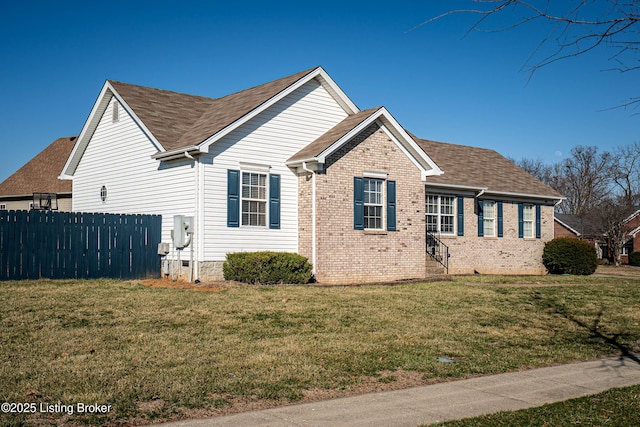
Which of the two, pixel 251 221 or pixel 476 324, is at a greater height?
pixel 251 221

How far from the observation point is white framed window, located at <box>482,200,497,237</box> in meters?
27.8

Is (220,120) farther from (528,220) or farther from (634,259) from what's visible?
(634,259)

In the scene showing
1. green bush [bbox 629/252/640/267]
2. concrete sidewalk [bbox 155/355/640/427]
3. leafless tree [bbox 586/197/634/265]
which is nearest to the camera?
concrete sidewalk [bbox 155/355/640/427]

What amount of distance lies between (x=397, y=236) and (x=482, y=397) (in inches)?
554

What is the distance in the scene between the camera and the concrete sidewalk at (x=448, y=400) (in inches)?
247

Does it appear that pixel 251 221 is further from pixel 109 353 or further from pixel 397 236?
pixel 109 353

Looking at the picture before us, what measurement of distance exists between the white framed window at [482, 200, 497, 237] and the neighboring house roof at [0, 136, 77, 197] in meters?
19.2

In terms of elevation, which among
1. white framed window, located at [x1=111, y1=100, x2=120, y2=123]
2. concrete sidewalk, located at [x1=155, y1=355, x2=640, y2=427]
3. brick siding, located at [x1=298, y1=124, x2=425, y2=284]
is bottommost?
concrete sidewalk, located at [x1=155, y1=355, x2=640, y2=427]

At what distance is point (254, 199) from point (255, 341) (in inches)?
392

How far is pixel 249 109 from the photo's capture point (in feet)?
63.4

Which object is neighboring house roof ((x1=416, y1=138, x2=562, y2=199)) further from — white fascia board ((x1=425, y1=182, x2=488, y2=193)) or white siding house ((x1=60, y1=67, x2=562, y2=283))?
white siding house ((x1=60, y1=67, x2=562, y2=283))

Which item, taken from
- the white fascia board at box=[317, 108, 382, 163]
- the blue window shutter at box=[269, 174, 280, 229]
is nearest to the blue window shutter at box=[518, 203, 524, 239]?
the white fascia board at box=[317, 108, 382, 163]

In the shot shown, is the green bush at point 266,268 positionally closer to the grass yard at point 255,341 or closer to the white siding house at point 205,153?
the white siding house at point 205,153

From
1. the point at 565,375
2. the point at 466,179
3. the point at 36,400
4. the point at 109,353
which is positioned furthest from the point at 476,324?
the point at 466,179
